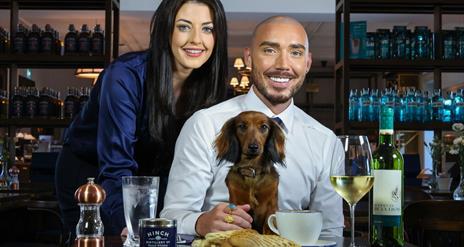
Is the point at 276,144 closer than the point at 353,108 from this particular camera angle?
Yes

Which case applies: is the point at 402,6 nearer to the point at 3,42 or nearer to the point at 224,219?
the point at 3,42

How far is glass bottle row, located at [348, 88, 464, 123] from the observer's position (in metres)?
5.23

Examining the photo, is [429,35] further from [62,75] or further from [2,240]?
[62,75]

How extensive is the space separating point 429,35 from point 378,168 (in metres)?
4.24


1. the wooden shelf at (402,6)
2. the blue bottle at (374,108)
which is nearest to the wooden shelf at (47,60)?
the wooden shelf at (402,6)

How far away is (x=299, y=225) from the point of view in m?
1.27

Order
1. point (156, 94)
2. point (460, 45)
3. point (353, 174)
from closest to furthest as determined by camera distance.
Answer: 1. point (353, 174)
2. point (156, 94)
3. point (460, 45)

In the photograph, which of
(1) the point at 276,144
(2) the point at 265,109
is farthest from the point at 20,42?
(1) the point at 276,144

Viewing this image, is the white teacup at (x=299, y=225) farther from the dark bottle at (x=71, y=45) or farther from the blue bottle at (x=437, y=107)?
the dark bottle at (x=71, y=45)

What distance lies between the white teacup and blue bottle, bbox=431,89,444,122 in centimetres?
421

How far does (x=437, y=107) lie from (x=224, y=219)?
420 centimetres

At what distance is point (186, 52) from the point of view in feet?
6.23

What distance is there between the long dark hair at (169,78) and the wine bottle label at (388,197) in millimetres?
719

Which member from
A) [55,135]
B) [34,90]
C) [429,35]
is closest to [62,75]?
[55,135]
